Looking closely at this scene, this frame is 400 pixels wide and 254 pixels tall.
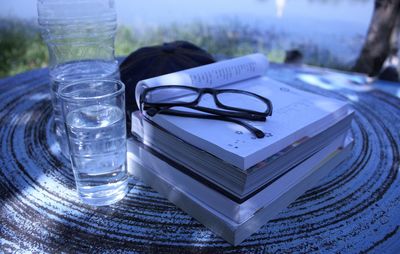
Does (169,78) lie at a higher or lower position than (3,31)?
higher

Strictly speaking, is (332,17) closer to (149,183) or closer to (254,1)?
(254,1)

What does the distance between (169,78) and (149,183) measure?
0.68 ft

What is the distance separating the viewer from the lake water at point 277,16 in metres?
3.02

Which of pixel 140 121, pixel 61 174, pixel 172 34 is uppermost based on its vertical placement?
pixel 140 121

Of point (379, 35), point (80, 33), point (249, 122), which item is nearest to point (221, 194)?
point (249, 122)

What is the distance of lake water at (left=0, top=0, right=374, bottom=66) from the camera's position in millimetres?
3021

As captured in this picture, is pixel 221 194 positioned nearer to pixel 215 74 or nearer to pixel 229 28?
pixel 215 74

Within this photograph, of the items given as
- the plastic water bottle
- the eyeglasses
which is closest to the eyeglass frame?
the eyeglasses

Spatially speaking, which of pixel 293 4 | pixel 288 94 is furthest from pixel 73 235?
pixel 293 4

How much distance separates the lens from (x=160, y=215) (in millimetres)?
586

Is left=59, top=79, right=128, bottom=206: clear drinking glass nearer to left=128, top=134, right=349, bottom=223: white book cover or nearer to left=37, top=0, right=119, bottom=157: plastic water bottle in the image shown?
left=128, top=134, right=349, bottom=223: white book cover

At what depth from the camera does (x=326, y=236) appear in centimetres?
55

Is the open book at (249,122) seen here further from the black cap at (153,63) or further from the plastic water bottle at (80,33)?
the plastic water bottle at (80,33)

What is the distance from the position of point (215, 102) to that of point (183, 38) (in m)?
2.25
